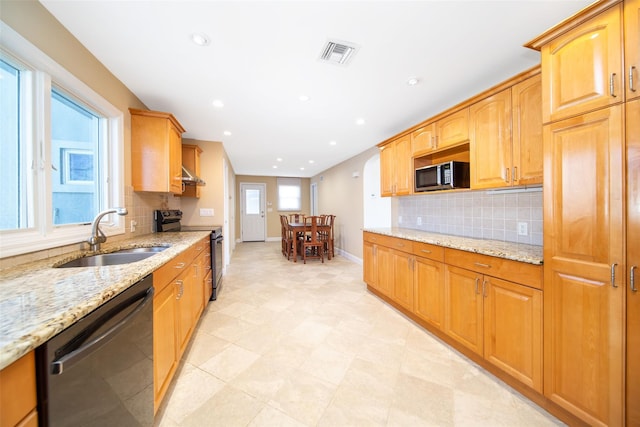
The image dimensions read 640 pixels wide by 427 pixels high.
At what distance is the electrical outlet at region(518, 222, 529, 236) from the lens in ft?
6.55

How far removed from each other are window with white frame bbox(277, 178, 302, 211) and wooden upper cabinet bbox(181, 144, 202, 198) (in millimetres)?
4683

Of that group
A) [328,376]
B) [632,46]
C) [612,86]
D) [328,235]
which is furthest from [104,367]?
[328,235]

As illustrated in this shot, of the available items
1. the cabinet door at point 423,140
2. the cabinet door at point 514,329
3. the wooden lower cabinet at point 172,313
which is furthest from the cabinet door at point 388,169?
the wooden lower cabinet at point 172,313

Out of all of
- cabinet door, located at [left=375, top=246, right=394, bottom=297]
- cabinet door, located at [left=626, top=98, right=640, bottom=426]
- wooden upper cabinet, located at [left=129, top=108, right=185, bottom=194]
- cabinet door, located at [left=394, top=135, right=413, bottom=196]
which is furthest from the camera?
cabinet door, located at [left=394, top=135, right=413, bottom=196]

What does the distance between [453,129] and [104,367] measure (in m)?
2.87

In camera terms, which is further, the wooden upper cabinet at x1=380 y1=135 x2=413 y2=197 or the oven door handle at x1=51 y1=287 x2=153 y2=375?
the wooden upper cabinet at x1=380 y1=135 x2=413 y2=197

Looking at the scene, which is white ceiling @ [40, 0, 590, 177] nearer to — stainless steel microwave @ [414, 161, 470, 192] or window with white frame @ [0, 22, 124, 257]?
window with white frame @ [0, 22, 124, 257]

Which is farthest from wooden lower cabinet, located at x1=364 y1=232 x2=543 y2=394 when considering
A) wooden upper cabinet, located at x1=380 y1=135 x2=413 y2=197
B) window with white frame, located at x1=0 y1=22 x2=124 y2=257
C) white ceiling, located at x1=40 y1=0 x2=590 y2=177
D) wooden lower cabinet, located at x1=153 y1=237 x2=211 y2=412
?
window with white frame, located at x1=0 y1=22 x2=124 y2=257

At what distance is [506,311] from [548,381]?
1.27ft

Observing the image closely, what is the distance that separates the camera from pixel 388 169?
3268 mm

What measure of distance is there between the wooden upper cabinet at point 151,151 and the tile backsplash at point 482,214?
3.07 meters

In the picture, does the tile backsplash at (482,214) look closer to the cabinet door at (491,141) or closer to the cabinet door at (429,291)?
the cabinet door at (491,141)

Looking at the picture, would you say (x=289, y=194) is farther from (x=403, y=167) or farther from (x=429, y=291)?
(x=429, y=291)

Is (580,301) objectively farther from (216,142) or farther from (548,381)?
(216,142)
